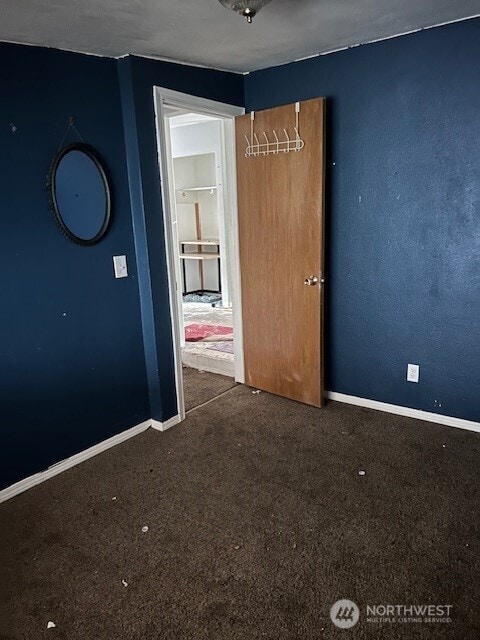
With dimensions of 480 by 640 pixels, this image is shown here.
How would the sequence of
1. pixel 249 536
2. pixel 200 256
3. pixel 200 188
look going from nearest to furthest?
pixel 249 536, pixel 200 256, pixel 200 188

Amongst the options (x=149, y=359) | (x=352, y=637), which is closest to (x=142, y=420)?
(x=149, y=359)

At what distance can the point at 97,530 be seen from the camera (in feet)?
6.86

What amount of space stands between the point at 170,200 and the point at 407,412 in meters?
2.15

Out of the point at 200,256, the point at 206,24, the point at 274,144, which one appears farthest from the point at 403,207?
the point at 200,256

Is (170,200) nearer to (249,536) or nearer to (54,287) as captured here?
(54,287)

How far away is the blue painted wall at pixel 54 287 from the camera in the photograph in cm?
224

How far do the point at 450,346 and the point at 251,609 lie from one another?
6.24ft

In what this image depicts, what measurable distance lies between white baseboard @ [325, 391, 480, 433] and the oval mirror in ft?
6.51

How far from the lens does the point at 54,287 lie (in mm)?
2447

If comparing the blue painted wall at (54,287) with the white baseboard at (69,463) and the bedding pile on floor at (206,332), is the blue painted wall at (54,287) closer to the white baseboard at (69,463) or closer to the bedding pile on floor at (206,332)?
the white baseboard at (69,463)

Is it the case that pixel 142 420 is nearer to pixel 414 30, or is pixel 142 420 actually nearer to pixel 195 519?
pixel 195 519

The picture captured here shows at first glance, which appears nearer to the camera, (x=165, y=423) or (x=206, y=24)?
(x=206, y=24)

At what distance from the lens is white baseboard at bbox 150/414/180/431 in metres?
3.00

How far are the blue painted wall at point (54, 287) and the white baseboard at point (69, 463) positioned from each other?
0.03 meters
